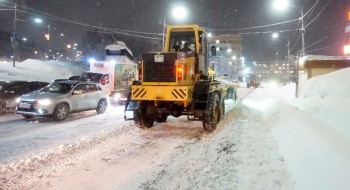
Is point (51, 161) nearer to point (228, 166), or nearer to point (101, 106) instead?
point (228, 166)

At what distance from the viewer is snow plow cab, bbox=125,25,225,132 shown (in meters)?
10.0

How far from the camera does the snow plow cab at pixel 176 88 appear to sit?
1001cm

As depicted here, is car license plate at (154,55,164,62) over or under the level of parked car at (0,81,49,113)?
over

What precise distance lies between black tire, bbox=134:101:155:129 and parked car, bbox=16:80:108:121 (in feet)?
13.7

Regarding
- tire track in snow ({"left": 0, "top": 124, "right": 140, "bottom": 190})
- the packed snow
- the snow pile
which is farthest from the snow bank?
the snow pile

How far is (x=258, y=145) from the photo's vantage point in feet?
24.1

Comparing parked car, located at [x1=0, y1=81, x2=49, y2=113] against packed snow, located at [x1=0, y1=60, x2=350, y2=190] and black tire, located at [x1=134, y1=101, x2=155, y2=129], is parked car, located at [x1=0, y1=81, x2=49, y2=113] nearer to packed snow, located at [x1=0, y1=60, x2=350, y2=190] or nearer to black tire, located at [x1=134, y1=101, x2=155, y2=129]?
packed snow, located at [x1=0, y1=60, x2=350, y2=190]

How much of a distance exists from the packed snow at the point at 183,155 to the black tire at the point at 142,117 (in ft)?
0.92

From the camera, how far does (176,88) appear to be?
32.4 feet

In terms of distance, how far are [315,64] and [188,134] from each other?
1490 cm

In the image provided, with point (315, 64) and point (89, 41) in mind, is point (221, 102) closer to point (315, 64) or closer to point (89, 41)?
point (315, 64)

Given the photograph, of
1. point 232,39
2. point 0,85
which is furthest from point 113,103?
point 232,39

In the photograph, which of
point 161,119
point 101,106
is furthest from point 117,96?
point 161,119

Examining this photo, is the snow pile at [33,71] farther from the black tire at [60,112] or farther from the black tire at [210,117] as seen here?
the black tire at [210,117]
